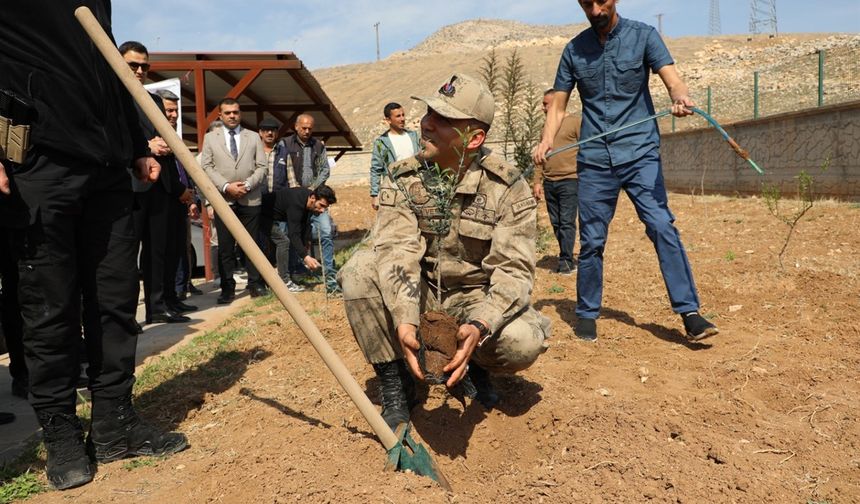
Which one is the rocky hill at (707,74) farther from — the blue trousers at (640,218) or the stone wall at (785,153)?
the blue trousers at (640,218)

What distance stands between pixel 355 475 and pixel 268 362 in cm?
200

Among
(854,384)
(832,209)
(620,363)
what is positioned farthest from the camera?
(832,209)

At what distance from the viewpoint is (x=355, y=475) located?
238cm

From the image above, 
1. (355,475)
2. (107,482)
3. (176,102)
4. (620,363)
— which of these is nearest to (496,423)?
(355,475)

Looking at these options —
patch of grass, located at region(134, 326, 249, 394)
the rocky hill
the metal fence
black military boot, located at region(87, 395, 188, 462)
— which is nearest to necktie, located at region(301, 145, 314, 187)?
patch of grass, located at region(134, 326, 249, 394)

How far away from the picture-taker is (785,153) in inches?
507

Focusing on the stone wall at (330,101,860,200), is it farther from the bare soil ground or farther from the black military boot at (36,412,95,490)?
the black military boot at (36,412,95,490)

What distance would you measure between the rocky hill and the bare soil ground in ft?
33.8

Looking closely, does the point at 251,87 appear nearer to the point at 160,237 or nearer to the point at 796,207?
the point at 160,237

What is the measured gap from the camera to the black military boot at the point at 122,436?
9.06 feet

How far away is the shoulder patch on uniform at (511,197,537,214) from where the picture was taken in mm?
2814

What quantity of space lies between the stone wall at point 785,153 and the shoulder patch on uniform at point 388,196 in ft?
25.9

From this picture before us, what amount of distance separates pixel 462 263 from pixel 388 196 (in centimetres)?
45

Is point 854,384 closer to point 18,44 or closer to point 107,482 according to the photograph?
point 107,482
